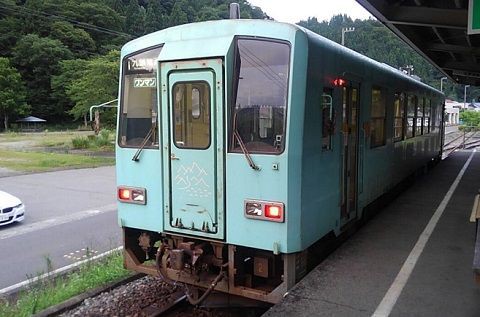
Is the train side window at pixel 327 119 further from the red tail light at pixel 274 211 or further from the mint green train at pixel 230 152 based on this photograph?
the red tail light at pixel 274 211

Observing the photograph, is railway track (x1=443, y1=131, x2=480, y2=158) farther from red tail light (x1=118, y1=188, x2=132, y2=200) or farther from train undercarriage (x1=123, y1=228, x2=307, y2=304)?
red tail light (x1=118, y1=188, x2=132, y2=200)

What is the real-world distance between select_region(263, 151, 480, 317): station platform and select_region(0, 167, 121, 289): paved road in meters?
4.12

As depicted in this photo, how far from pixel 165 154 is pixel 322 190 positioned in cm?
174

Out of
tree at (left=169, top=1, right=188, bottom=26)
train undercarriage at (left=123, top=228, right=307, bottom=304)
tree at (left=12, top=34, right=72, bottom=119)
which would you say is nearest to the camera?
train undercarriage at (left=123, top=228, right=307, bottom=304)

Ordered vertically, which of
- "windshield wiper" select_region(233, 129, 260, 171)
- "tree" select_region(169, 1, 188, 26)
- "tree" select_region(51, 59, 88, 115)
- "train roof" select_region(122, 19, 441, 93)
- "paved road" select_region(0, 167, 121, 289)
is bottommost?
"paved road" select_region(0, 167, 121, 289)

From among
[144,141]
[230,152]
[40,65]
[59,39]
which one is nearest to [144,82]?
[144,141]

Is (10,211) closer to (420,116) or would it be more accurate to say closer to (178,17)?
(420,116)

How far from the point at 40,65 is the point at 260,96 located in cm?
7136

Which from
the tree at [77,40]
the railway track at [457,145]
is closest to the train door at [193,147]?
the railway track at [457,145]

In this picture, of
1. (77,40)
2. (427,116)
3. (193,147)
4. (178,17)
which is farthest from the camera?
(77,40)

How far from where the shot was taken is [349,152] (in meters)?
6.02

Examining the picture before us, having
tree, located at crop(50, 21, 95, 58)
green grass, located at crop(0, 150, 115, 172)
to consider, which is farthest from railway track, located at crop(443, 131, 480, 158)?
tree, located at crop(50, 21, 95, 58)

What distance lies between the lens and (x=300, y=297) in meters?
4.43

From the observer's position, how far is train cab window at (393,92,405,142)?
860 cm
